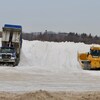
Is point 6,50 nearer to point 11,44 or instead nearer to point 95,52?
point 11,44

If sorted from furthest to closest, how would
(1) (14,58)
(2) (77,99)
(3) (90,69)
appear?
(1) (14,58) → (3) (90,69) → (2) (77,99)

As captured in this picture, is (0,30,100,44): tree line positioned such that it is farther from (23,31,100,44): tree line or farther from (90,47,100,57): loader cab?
(90,47,100,57): loader cab

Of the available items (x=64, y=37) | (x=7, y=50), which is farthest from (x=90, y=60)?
(x=64, y=37)

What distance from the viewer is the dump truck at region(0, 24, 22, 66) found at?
3612 cm

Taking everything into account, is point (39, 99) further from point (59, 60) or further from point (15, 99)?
point (59, 60)

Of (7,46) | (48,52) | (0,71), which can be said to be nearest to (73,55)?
(48,52)

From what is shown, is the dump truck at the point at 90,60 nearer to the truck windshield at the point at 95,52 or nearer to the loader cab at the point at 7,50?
the truck windshield at the point at 95,52

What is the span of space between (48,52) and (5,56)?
17.0 m

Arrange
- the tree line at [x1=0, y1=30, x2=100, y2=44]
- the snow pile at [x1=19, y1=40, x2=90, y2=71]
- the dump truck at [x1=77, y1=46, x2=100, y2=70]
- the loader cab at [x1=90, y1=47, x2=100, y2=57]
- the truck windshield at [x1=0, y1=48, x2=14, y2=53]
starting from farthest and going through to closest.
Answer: the tree line at [x1=0, y1=30, x2=100, y2=44]
the snow pile at [x1=19, y1=40, x2=90, y2=71]
the truck windshield at [x1=0, y1=48, x2=14, y2=53]
the loader cab at [x1=90, y1=47, x2=100, y2=57]
the dump truck at [x1=77, y1=46, x2=100, y2=70]

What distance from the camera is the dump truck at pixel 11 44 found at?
3612cm

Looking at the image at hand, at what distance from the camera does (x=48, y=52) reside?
173 ft

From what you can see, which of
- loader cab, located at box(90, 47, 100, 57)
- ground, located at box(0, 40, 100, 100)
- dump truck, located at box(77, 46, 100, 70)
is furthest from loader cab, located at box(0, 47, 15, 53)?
loader cab, located at box(90, 47, 100, 57)

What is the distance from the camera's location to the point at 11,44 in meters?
40.1

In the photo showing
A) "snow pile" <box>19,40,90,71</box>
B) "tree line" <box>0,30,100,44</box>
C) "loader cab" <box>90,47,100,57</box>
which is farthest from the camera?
"tree line" <box>0,30,100,44</box>
